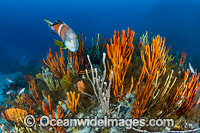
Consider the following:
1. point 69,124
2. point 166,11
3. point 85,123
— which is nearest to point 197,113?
point 85,123

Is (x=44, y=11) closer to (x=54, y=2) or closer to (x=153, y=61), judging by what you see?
(x=54, y=2)

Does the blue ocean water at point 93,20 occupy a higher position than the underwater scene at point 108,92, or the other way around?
the blue ocean water at point 93,20

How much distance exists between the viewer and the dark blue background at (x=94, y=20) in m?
34.8

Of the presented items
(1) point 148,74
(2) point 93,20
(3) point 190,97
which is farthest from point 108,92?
(2) point 93,20

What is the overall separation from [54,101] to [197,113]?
3100mm

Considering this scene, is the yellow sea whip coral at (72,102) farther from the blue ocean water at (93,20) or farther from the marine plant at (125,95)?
the blue ocean water at (93,20)

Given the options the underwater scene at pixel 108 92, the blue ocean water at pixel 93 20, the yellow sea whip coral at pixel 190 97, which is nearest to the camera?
the yellow sea whip coral at pixel 190 97

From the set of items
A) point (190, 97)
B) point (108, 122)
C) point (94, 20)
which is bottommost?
point (108, 122)

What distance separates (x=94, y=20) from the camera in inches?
3413

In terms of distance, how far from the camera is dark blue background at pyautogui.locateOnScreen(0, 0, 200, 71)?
34809 millimetres

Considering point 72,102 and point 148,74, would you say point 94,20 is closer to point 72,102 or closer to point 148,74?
point 148,74

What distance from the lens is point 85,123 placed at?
2.34 m

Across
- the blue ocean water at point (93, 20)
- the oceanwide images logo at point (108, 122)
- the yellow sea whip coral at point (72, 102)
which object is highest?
the blue ocean water at point (93, 20)

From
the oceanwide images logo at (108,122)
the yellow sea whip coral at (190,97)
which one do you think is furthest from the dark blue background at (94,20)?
the oceanwide images logo at (108,122)
